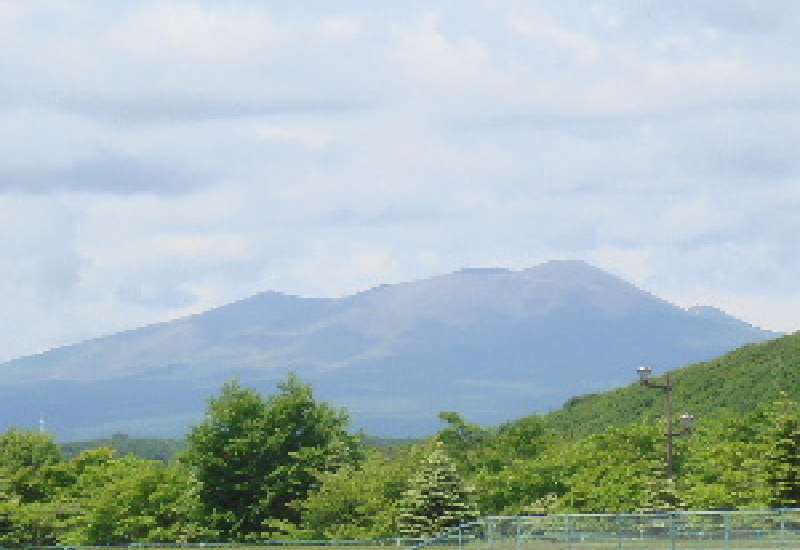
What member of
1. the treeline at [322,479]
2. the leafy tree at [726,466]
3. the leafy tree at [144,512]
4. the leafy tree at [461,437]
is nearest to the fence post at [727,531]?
the leafy tree at [726,466]

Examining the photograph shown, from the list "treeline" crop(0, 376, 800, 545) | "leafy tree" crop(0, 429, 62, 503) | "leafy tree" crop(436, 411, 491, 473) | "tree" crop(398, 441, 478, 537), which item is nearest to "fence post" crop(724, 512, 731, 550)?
"tree" crop(398, 441, 478, 537)

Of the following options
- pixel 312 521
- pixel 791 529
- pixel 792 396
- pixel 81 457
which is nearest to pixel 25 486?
pixel 81 457

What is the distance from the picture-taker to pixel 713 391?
130125 mm

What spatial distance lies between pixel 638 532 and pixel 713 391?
8163 cm

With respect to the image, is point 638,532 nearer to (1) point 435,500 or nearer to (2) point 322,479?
(1) point 435,500

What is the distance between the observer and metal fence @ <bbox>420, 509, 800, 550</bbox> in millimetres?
49062

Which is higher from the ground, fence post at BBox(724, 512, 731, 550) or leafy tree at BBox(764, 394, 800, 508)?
leafy tree at BBox(764, 394, 800, 508)

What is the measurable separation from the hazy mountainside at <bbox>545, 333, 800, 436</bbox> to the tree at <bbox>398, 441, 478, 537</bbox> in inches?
1811

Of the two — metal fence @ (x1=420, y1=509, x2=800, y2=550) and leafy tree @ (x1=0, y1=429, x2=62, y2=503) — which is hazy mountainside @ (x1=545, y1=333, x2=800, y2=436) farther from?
metal fence @ (x1=420, y1=509, x2=800, y2=550)

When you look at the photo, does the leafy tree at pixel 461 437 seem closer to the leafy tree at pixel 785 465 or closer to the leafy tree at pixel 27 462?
the leafy tree at pixel 27 462

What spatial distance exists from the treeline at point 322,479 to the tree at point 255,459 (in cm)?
8

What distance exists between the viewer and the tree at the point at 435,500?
68.9 metres

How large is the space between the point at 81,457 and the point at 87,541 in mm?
26787

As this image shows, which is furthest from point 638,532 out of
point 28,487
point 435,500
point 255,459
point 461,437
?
point 28,487
